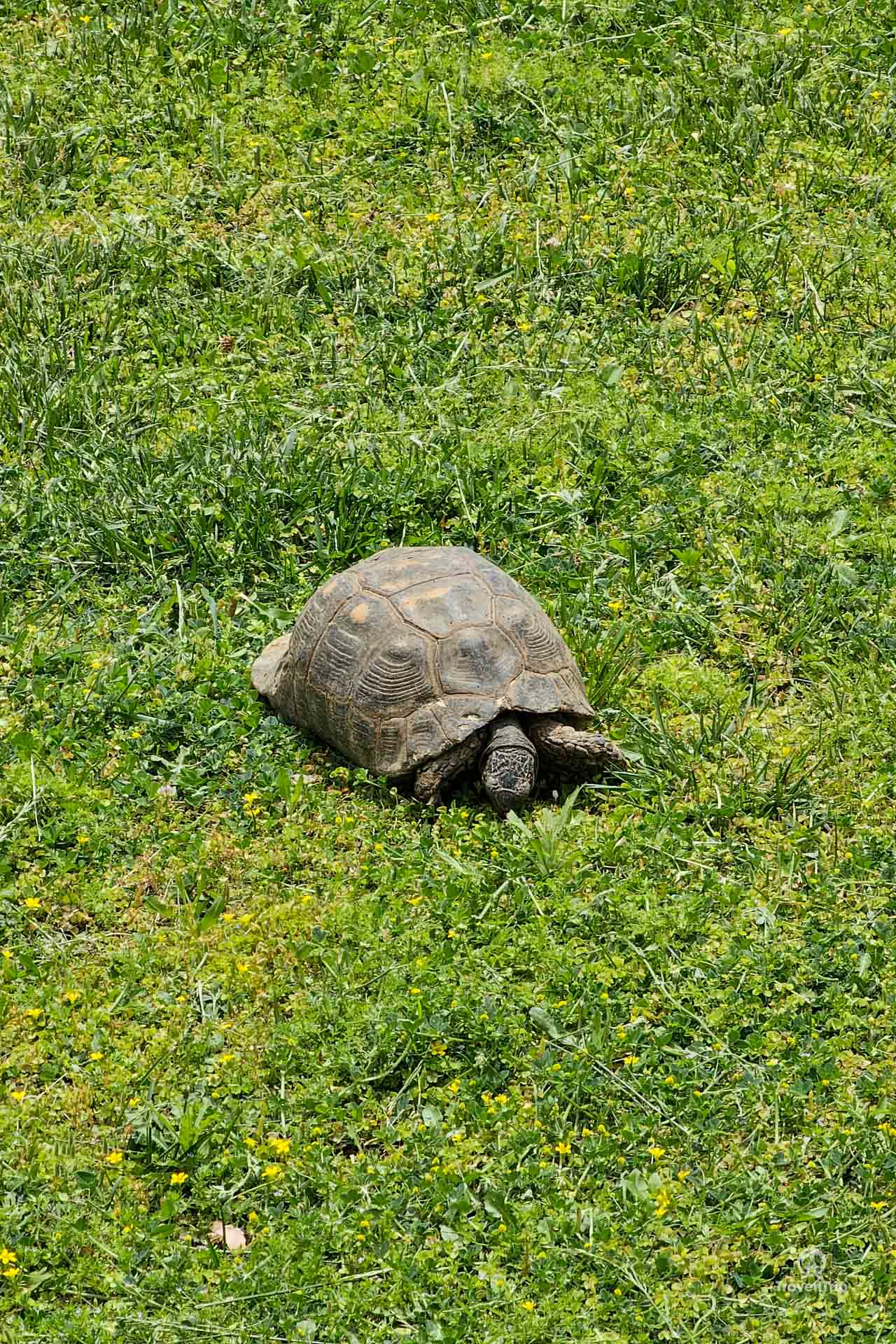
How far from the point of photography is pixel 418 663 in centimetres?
640

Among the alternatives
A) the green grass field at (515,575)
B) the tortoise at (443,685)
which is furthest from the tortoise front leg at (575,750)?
the green grass field at (515,575)

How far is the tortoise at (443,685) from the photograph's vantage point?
249 inches

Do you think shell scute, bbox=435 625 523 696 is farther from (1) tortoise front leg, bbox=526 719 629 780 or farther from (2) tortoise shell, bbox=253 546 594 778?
(1) tortoise front leg, bbox=526 719 629 780

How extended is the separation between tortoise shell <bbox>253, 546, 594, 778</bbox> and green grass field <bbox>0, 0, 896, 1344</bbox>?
0.26 meters

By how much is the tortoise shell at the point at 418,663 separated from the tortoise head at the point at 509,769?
4.4 inches

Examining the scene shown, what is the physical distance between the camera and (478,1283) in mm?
4691

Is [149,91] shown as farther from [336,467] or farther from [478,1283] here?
[478,1283]

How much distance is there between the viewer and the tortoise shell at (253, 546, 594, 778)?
→ 20.9 feet

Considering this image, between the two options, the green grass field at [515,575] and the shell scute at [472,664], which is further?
the shell scute at [472,664]

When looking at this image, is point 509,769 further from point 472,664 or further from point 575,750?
point 472,664

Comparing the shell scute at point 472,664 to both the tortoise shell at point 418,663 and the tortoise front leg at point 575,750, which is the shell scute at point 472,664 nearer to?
the tortoise shell at point 418,663

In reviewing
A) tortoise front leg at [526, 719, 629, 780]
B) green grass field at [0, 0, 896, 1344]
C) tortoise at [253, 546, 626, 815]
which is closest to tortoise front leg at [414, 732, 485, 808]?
tortoise at [253, 546, 626, 815]

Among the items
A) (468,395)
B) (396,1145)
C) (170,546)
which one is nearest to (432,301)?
(468,395)

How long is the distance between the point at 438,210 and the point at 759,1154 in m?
6.57
